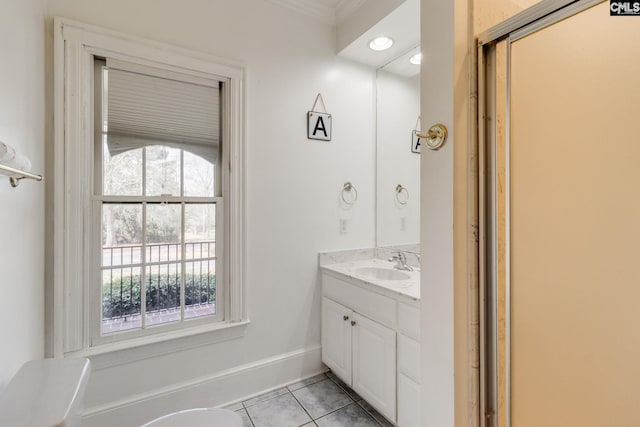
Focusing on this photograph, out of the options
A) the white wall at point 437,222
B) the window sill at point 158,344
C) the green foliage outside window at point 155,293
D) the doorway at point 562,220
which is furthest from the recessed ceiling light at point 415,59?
the window sill at point 158,344

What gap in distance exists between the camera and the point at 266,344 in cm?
207

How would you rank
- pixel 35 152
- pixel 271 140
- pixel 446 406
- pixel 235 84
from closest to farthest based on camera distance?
pixel 446 406, pixel 35 152, pixel 235 84, pixel 271 140

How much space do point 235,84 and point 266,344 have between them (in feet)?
5.70

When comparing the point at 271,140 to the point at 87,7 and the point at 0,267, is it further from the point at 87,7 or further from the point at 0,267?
the point at 0,267

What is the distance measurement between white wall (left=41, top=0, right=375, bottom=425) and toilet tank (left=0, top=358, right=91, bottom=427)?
2.41 feet

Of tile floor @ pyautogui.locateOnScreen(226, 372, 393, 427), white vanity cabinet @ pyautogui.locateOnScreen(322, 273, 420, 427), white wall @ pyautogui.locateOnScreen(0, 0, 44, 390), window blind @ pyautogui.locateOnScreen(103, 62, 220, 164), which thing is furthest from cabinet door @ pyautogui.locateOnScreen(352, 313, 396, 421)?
white wall @ pyautogui.locateOnScreen(0, 0, 44, 390)

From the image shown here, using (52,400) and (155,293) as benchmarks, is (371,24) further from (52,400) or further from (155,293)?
(52,400)

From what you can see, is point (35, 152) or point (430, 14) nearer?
point (430, 14)

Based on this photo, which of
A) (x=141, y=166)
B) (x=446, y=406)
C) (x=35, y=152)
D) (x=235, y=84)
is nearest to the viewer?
(x=446, y=406)

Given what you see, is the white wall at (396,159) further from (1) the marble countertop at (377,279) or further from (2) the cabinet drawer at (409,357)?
(2) the cabinet drawer at (409,357)

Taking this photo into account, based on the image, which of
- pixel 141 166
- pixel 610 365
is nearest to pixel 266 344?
pixel 141 166

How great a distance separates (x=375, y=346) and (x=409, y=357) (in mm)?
254

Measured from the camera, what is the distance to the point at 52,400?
0.85 meters

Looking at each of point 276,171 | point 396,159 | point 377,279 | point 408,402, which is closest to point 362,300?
point 377,279
